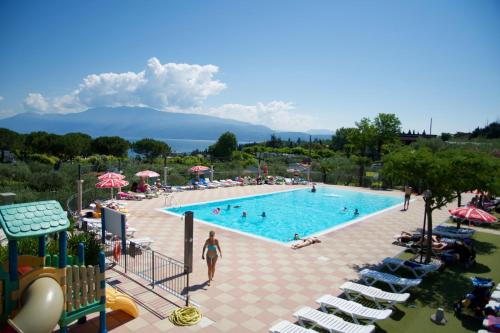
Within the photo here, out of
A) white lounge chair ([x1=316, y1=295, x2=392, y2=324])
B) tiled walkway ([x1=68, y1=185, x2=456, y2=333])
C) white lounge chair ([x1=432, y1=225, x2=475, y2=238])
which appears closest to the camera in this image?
white lounge chair ([x1=316, y1=295, x2=392, y2=324])

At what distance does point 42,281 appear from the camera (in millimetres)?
5488

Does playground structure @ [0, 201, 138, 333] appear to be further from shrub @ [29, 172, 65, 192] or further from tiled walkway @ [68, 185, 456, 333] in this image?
shrub @ [29, 172, 65, 192]

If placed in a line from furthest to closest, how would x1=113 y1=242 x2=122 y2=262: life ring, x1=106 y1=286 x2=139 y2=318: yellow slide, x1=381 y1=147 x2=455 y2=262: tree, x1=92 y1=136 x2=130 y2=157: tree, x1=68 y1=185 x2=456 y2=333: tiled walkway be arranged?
x1=92 y1=136 x2=130 y2=157: tree, x1=113 y1=242 x2=122 y2=262: life ring, x1=381 y1=147 x2=455 y2=262: tree, x1=68 y1=185 x2=456 y2=333: tiled walkway, x1=106 y1=286 x2=139 y2=318: yellow slide

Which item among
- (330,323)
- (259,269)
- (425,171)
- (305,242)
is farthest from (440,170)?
(259,269)

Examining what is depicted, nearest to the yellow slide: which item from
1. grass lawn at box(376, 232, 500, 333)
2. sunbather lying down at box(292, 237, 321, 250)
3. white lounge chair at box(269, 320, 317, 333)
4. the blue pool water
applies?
white lounge chair at box(269, 320, 317, 333)

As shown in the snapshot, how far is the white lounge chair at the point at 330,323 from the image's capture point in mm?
6406

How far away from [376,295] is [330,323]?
2.01 meters

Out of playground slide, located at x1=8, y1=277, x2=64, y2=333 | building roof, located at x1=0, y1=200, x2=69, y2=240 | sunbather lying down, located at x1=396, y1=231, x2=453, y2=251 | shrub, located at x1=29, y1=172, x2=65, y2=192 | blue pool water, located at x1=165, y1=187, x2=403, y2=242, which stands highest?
building roof, located at x1=0, y1=200, x2=69, y2=240

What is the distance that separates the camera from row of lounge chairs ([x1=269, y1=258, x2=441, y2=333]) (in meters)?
6.50

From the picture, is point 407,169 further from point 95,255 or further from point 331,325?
point 95,255

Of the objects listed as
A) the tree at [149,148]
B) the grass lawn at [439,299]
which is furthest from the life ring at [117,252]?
the tree at [149,148]

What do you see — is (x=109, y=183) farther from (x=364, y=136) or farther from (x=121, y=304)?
(x=364, y=136)

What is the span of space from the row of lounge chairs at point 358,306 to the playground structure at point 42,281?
3438 millimetres

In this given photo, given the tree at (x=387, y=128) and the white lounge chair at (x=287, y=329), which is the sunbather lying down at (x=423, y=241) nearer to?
the white lounge chair at (x=287, y=329)
